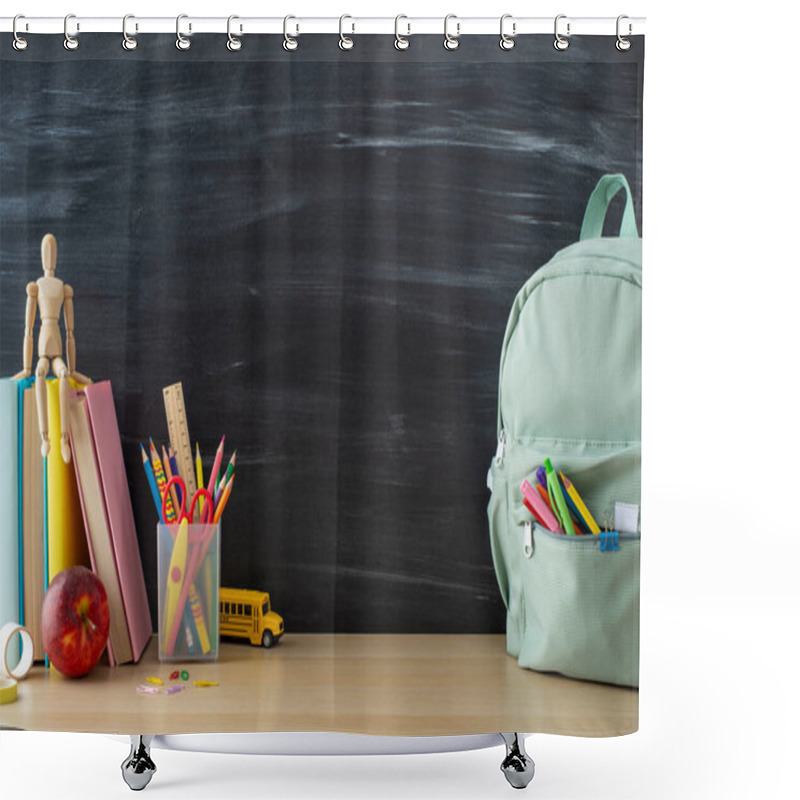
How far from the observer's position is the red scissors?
1275mm

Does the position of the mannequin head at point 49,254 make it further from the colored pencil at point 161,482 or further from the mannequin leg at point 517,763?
the mannequin leg at point 517,763

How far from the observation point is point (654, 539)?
179cm

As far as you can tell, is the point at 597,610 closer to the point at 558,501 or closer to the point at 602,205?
the point at 558,501

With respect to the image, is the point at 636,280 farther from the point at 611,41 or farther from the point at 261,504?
the point at 261,504

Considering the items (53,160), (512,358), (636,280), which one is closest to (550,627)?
(512,358)

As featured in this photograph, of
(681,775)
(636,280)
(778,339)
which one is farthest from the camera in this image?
(778,339)

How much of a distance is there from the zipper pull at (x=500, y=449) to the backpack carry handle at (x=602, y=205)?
0.26 m

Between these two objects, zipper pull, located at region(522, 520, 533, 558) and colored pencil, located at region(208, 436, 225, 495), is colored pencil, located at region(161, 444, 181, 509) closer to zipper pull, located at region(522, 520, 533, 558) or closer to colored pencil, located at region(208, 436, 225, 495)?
colored pencil, located at region(208, 436, 225, 495)

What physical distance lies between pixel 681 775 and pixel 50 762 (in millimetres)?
874

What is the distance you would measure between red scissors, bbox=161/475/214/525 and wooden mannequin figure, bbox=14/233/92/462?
13 cm

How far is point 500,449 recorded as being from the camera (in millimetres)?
1277

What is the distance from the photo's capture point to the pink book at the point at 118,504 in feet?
4.11

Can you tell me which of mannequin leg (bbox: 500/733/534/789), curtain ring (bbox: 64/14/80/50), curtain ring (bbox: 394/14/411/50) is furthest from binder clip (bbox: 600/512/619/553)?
curtain ring (bbox: 64/14/80/50)

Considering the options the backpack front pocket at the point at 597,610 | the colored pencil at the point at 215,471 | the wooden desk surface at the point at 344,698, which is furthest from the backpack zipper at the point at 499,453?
the colored pencil at the point at 215,471
